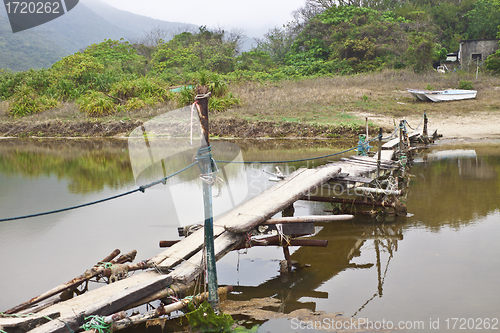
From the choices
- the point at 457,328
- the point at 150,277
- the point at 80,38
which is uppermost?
the point at 80,38

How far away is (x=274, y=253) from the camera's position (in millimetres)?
6496

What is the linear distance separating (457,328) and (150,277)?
3.21 m

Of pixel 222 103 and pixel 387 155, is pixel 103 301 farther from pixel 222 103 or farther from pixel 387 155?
pixel 222 103

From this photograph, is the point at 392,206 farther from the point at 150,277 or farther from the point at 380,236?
the point at 150,277

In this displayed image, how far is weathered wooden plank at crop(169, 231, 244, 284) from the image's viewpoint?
4.20 meters

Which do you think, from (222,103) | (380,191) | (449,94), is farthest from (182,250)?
(449,94)

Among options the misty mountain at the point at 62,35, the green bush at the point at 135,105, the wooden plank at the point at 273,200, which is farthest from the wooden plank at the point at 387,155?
the misty mountain at the point at 62,35

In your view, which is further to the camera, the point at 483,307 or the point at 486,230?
the point at 486,230

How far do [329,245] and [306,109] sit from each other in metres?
13.4

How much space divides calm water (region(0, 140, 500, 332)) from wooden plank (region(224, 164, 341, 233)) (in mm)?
831

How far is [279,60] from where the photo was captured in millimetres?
36250

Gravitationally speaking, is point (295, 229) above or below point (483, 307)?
above

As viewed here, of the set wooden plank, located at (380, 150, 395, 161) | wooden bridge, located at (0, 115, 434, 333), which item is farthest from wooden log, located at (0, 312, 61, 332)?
wooden plank, located at (380, 150, 395, 161)

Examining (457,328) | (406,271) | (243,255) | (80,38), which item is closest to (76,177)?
(243,255)
